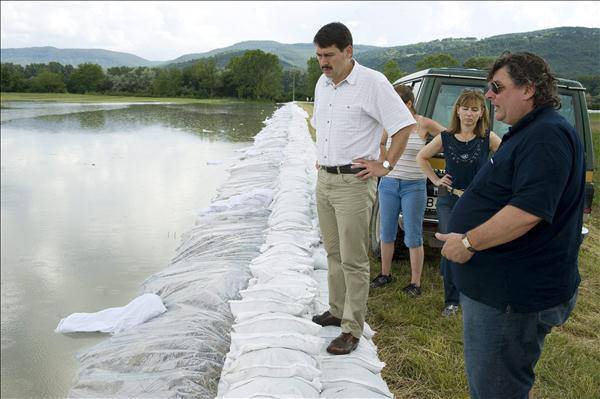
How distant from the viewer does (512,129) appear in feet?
4.91

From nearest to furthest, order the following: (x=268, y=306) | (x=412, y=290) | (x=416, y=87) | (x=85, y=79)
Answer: (x=268, y=306) < (x=412, y=290) < (x=416, y=87) < (x=85, y=79)

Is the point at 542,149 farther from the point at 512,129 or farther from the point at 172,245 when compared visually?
the point at 172,245

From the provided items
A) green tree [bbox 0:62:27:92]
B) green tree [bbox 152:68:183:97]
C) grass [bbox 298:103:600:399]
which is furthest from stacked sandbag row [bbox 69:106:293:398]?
green tree [bbox 152:68:183:97]

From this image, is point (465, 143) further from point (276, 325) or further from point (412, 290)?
point (276, 325)

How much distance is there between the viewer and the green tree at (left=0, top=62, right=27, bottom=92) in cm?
4459

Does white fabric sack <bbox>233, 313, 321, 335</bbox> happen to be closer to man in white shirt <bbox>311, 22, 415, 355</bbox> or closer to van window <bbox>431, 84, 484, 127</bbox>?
man in white shirt <bbox>311, 22, 415, 355</bbox>

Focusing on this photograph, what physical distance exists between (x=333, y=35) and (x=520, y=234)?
1.39 meters

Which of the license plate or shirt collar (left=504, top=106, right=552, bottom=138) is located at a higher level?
shirt collar (left=504, top=106, right=552, bottom=138)

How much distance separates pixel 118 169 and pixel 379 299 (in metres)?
7.70

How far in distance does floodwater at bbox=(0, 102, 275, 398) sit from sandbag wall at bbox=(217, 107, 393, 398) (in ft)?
3.98

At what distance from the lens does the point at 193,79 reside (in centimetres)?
6875

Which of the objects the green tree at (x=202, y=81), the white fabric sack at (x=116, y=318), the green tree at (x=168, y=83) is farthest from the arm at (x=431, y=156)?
the green tree at (x=202, y=81)

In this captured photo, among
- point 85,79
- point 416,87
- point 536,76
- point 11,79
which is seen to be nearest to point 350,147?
point 536,76

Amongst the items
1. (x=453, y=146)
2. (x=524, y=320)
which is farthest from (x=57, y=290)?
(x=524, y=320)
